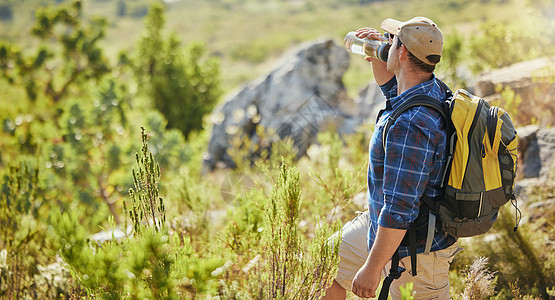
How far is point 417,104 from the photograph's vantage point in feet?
5.34

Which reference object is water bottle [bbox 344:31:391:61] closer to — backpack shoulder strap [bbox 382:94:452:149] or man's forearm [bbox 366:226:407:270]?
backpack shoulder strap [bbox 382:94:452:149]

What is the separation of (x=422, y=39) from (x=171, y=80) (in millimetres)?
11775

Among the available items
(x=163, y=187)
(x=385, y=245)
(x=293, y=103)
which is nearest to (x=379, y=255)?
(x=385, y=245)

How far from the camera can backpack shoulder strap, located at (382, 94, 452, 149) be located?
1629 millimetres

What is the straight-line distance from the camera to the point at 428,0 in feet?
220

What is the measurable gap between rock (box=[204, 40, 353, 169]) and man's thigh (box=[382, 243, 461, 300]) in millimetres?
5003

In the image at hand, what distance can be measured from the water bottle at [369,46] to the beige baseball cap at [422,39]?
0.92ft

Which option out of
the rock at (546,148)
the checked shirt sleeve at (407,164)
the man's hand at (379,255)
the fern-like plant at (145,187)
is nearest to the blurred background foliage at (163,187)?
the fern-like plant at (145,187)

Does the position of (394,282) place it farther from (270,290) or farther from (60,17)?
(60,17)

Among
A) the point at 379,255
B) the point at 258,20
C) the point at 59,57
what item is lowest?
the point at 379,255

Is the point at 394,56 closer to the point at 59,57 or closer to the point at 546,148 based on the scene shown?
the point at 546,148

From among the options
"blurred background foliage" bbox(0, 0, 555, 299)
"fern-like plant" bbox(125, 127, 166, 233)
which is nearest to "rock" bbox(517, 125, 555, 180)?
"blurred background foliage" bbox(0, 0, 555, 299)

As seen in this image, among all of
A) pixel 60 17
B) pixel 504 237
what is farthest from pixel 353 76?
pixel 504 237

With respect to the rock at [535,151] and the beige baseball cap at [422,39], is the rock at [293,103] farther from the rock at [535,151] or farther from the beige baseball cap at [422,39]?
the beige baseball cap at [422,39]
